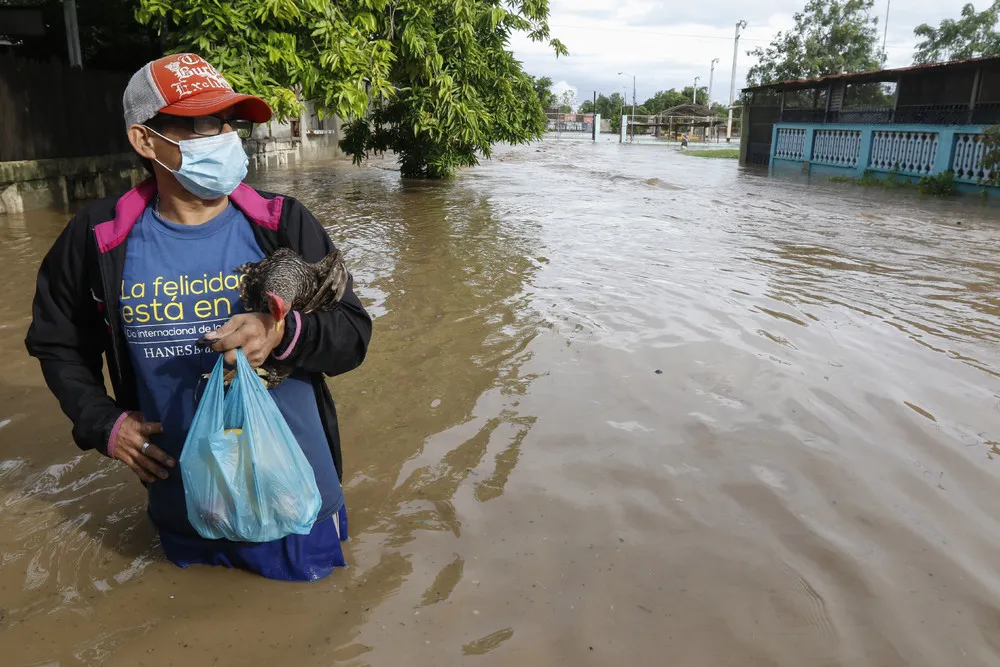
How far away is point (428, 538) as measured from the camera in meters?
2.73

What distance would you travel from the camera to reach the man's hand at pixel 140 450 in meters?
2.13

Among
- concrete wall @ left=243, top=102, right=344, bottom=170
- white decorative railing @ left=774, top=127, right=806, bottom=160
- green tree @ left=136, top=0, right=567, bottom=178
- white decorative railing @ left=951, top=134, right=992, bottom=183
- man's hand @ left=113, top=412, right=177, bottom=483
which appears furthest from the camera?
white decorative railing @ left=774, top=127, right=806, bottom=160

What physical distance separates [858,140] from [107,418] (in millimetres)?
23134

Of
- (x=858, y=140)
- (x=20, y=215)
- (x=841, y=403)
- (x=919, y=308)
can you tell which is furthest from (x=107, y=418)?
(x=858, y=140)

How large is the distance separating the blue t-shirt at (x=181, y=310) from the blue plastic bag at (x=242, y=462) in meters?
0.18

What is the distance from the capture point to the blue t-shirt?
2098 millimetres

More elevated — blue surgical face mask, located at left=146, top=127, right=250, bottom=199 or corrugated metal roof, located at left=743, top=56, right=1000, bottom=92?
corrugated metal roof, located at left=743, top=56, right=1000, bottom=92

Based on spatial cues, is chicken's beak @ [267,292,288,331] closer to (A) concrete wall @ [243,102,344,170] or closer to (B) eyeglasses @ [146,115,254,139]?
(B) eyeglasses @ [146,115,254,139]

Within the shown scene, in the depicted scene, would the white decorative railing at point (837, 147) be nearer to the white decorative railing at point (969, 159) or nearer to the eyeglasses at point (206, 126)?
the white decorative railing at point (969, 159)

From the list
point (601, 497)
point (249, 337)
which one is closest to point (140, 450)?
point (249, 337)

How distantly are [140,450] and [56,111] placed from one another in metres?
10.7

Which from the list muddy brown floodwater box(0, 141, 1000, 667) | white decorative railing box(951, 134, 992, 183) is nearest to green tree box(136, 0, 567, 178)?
muddy brown floodwater box(0, 141, 1000, 667)

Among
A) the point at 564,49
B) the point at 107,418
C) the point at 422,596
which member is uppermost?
the point at 564,49

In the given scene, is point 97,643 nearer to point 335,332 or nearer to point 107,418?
point 107,418
